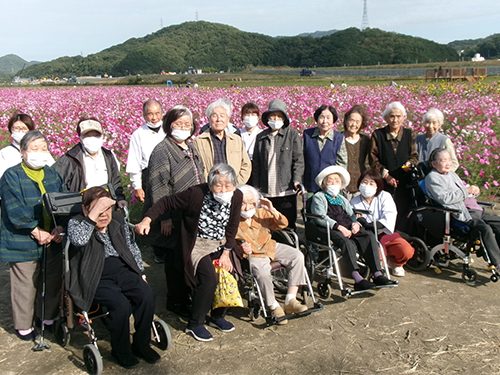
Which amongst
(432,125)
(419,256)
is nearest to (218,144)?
(419,256)

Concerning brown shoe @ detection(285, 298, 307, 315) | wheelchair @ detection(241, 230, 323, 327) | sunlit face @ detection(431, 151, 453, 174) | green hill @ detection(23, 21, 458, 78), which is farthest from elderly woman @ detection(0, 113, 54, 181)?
green hill @ detection(23, 21, 458, 78)

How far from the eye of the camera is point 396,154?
5.89 m

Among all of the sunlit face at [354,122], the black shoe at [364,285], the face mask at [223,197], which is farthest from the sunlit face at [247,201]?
the sunlit face at [354,122]

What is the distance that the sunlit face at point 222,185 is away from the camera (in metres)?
3.93

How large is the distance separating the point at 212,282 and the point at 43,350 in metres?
1.49

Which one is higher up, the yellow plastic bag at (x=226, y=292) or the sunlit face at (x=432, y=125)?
the sunlit face at (x=432, y=125)

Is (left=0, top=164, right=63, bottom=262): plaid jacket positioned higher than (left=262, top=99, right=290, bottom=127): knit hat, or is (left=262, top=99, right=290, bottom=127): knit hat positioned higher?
(left=262, top=99, right=290, bottom=127): knit hat

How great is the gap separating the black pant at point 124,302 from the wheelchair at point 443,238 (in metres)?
3.27

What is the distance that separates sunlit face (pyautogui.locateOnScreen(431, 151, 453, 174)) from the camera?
5.27 m

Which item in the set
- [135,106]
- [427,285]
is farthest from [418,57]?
[427,285]

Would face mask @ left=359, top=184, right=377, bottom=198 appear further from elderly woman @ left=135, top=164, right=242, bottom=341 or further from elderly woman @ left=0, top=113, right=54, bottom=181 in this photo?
elderly woman @ left=0, top=113, right=54, bottom=181

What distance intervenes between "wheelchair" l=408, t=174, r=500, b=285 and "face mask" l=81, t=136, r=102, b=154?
3.62 m

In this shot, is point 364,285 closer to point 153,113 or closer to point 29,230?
point 153,113

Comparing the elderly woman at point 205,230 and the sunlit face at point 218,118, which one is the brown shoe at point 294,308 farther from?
the sunlit face at point 218,118
